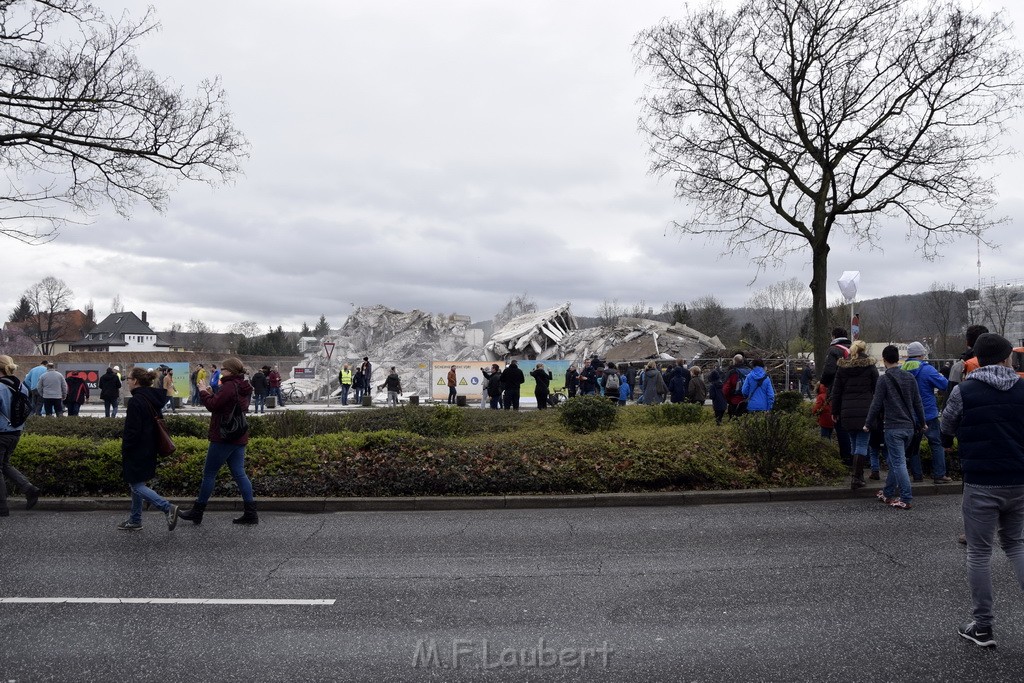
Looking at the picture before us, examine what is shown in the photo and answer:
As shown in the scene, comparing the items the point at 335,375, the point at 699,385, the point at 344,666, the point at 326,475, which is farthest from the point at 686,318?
the point at 344,666

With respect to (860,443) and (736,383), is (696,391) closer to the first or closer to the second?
(736,383)

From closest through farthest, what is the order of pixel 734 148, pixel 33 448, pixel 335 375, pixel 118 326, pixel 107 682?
1. pixel 107 682
2. pixel 33 448
3. pixel 734 148
4. pixel 335 375
5. pixel 118 326

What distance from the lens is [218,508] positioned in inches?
387

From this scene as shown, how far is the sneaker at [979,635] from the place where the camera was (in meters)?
4.96

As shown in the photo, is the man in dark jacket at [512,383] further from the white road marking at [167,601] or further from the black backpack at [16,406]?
the white road marking at [167,601]

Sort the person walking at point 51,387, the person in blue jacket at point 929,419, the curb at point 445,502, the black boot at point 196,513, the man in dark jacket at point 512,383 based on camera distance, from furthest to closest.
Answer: the man in dark jacket at point 512,383 < the person walking at point 51,387 < the person in blue jacket at point 929,419 < the curb at point 445,502 < the black boot at point 196,513

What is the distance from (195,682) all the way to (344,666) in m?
0.84

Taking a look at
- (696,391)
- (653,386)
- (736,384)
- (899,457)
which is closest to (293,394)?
(653,386)

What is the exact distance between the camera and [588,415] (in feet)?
48.2

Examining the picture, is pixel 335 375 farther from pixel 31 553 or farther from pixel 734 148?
pixel 31 553

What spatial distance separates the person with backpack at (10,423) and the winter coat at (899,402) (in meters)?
10.2

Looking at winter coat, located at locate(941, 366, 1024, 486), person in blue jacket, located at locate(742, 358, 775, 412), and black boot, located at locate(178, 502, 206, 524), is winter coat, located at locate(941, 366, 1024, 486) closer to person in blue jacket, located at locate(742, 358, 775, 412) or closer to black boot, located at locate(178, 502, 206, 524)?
black boot, located at locate(178, 502, 206, 524)

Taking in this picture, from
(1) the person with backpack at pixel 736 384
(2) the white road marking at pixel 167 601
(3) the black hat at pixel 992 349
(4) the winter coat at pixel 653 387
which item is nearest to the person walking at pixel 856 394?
(1) the person with backpack at pixel 736 384

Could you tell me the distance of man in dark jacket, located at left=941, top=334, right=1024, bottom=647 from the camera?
16.9 feet
